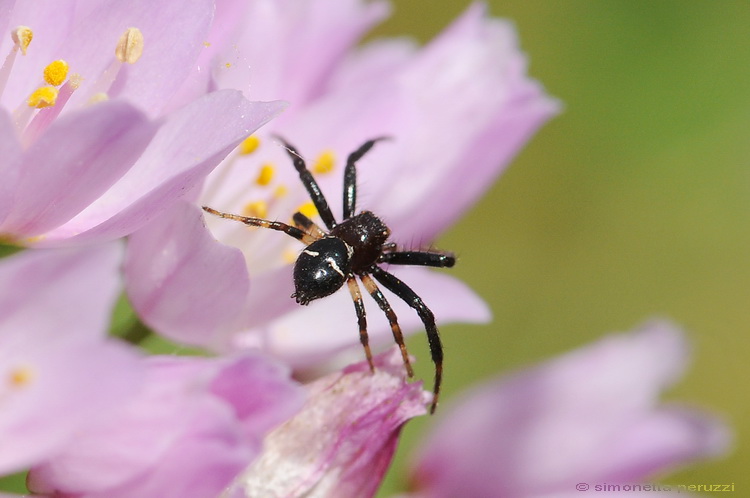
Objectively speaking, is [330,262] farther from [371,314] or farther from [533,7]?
[533,7]

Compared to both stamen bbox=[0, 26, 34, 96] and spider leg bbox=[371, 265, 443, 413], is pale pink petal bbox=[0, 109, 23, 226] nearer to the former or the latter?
stamen bbox=[0, 26, 34, 96]

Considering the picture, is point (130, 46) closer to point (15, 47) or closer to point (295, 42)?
point (15, 47)

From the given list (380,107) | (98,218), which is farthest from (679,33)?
(98,218)

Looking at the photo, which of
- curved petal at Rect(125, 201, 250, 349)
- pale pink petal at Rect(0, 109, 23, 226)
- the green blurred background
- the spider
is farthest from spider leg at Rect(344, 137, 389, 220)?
the green blurred background

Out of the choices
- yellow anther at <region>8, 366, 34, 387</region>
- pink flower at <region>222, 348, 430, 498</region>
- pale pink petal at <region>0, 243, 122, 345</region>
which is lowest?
yellow anther at <region>8, 366, 34, 387</region>

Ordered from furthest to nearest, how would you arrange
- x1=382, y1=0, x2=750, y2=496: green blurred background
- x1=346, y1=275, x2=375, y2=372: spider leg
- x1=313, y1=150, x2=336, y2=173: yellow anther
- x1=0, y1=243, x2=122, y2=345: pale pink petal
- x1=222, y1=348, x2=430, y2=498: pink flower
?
1. x1=382, y1=0, x2=750, y2=496: green blurred background
2. x1=313, y1=150, x2=336, y2=173: yellow anther
3. x1=346, y1=275, x2=375, y2=372: spider leg
4. x1=222, y1=348, x2=430, y2=498: pink flower
5. x1=0, y1=243, x2=122, y2=345: pale pink petal

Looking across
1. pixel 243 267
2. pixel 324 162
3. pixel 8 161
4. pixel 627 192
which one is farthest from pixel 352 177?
pixel 627 192

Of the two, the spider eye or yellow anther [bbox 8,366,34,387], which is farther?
the spider eye
